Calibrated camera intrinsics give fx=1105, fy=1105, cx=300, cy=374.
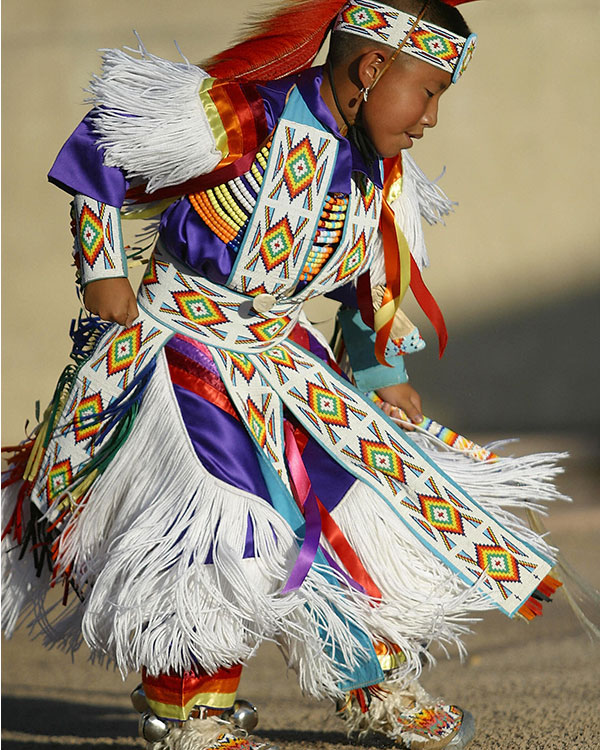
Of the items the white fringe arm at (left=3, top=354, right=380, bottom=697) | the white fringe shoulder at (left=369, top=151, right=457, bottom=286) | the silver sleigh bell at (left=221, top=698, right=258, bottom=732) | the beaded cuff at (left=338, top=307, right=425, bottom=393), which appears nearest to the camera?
the white fringe arm at (left=3, top=354, right=380, bottom=697)

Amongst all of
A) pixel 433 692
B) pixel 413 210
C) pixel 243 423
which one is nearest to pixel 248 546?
Answer: pixel 243 423

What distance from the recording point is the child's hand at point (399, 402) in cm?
238

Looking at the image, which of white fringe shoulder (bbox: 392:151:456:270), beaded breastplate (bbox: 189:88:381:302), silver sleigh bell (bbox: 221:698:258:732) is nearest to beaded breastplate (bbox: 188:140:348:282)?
beaded breastplate (bbox: 189:88:381:302)

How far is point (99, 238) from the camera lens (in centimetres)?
193

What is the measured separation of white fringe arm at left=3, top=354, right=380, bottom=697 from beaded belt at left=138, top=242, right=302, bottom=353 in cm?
9

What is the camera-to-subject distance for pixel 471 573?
2057 mm

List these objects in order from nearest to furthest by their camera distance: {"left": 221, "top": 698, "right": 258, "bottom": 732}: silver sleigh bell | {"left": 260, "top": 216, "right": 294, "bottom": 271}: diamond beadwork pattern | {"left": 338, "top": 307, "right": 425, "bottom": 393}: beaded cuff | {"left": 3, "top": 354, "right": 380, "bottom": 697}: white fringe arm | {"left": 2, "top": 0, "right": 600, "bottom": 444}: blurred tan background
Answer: {"left": 3, "top": 354, "right": 380, "bottom": 697}: white fringe arm, {"left": 260, "top": 216, "right": 294, "bottom": 271}: diamond beadwork pattern, {"left": 221, "top": 698, "right": 258, "bottom": 732}: silver sleigh bell, {"left": 338, "top": 307, "right": 425, "bottom": 393}: beaded cuff, {"left": 2, "top": 0, "right": 600, "bottom": 444}: blurred tan background

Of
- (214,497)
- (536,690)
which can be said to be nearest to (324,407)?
(214,497)

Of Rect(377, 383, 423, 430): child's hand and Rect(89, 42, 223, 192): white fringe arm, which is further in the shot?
Rect(377, 383, 423, 430): child's hand

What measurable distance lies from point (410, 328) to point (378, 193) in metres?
0.35

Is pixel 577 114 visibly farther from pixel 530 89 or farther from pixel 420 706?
pixel 420 706

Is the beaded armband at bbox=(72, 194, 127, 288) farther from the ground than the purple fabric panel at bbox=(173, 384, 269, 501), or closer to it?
farther from the ground

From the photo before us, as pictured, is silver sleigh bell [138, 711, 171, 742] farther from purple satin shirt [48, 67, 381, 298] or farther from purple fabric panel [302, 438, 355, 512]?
purple satin shirt [48, 67, 381, 298]

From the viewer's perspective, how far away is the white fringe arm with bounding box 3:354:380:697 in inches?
73.7
